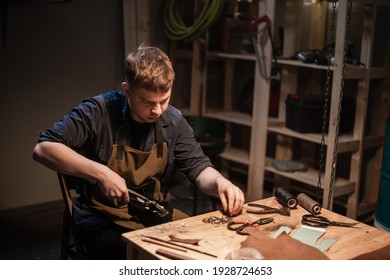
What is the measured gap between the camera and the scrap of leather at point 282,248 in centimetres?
175

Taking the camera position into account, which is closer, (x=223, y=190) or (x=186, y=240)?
(x=186, y=240)

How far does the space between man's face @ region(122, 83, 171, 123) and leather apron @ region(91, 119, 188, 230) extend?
0.11 metres

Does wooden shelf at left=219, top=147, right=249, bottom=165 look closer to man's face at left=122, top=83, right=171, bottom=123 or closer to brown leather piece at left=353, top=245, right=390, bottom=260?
man's face at left=122, top=83, right=171, bottom=123

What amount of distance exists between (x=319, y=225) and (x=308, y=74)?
2.47 meters

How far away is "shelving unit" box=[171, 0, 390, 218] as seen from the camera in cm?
361

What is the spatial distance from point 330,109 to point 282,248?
2000 millimetres

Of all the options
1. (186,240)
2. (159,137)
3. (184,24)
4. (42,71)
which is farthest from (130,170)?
(184,24)

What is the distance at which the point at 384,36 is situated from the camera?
3.90 m

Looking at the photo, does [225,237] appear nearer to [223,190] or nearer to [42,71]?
[223,190]

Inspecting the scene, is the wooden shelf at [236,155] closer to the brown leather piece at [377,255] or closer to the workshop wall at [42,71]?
the workshop wall at [42,71]

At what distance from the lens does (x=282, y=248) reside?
70.3 inches
